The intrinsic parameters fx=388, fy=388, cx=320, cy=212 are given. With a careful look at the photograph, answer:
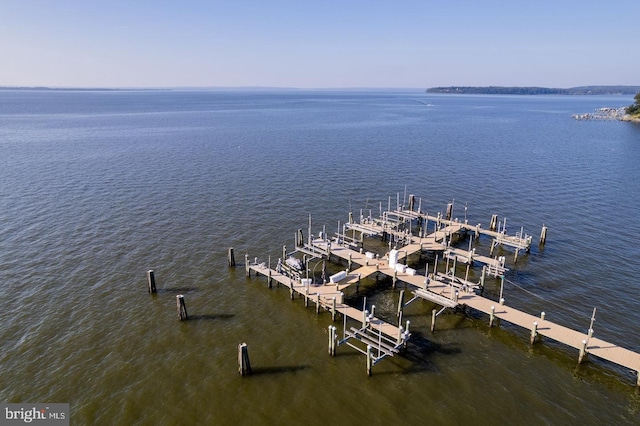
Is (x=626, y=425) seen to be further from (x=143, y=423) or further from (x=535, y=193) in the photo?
(x=535, y=193)

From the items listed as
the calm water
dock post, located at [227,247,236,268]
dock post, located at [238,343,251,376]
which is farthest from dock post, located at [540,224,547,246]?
dock post, located at [238,343,251,376]

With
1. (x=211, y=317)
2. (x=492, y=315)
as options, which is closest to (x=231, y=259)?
(x=211, y=317)

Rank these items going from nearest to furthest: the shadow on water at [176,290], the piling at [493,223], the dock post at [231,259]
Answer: the shadow on water at [176,290] < the dock post at [231,259] < the piling at [493,223]

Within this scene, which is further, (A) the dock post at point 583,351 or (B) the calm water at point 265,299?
(A) the dock post at point 583,351

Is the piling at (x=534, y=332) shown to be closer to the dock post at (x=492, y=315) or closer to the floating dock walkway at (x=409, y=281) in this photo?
the floating dock walkway at (x=409, y=281)

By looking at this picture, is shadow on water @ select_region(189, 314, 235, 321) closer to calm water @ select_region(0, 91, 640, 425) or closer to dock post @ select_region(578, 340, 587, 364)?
calm water @ select_region(0, 91, 640, 425)

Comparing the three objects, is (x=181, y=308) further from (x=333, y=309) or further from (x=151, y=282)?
(x=333, y=309)

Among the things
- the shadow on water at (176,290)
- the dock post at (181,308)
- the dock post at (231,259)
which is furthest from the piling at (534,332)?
the shadow on water at (176,290)

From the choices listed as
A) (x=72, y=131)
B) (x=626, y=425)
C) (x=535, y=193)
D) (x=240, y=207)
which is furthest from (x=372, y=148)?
(x=72, y=131)
